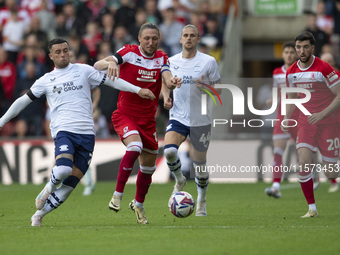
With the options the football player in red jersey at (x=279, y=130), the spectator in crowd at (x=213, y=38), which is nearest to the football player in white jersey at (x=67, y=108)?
the football player in red jersey at (x=279, y=130)

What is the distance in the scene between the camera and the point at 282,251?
25.3 ft

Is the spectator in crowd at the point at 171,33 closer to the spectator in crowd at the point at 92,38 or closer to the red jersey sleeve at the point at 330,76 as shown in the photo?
the spectator in crowd at the point at 92,38

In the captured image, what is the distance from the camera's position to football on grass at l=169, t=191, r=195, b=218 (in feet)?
33.0

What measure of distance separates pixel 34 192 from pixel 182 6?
7.97 m

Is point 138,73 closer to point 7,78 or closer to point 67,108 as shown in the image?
point 67,108

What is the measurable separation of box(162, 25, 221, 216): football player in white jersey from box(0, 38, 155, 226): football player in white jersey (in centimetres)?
185

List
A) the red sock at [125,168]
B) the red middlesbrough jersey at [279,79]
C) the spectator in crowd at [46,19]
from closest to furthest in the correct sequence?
the red sock at [125,168]
the red middlesbrough jersey at [279,79]
the spectator in crowd at [46,19]

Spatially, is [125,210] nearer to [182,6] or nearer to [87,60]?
[87,60]

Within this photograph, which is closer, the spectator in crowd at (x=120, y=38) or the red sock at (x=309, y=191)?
the red sock at (x=309, y=191)

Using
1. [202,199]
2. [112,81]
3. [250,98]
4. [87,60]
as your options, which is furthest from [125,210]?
[87,60]

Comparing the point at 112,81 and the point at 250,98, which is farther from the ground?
the point at 112,81

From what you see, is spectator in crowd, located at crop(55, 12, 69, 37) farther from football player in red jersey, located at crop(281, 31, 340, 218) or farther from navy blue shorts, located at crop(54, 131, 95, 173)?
navy blue shorts, located at crop(54, 131, 95, 173)

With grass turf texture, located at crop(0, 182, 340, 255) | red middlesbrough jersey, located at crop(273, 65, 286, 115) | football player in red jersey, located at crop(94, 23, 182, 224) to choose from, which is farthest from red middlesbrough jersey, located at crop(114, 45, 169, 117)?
red middlesbrough jersey, located at crop(273, 65, 286, 115)

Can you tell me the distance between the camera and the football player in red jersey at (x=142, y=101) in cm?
1052
